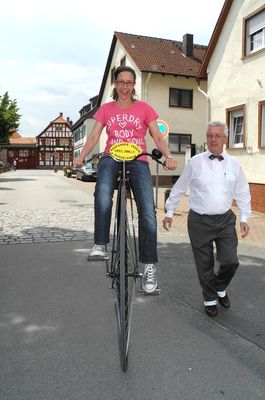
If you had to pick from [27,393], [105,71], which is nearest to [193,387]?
[27,393]

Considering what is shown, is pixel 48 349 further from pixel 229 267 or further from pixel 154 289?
pixel 229 267

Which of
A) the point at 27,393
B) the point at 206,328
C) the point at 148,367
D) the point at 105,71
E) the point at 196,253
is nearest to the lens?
the point at 27,393

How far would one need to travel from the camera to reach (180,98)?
1254 inches

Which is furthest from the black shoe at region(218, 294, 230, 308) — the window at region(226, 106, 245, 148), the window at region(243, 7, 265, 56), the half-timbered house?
the half-timbered house

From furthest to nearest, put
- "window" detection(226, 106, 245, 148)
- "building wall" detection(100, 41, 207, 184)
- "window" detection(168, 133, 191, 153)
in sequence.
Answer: "window" detection(168, 133, 191, 153), "building wall" detection(100, 41, 207, 184), "window" detection(226, 106, 245, 148)

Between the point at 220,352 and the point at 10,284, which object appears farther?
the point at 10,284

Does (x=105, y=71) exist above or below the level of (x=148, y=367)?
above

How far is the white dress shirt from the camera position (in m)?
4.24

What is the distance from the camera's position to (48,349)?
11.8 ft

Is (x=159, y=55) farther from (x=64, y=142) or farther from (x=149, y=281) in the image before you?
(x=64, y=142)

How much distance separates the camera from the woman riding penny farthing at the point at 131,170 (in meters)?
3.83

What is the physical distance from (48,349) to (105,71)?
36.6m

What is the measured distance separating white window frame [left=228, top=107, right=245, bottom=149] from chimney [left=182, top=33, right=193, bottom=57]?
18.1 meters

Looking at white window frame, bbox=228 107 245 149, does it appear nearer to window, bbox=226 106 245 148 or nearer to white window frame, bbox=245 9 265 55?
window, bbox=226 106 245 148
